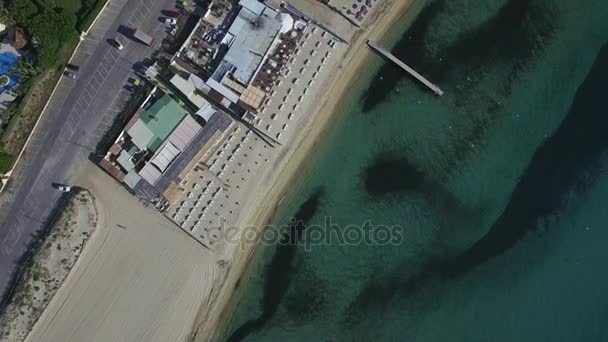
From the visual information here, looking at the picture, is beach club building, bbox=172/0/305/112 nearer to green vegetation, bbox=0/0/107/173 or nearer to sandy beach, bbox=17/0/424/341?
sandy beach, bbox=17/0/424/341

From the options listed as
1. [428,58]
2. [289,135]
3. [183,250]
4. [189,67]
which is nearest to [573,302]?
[428,58]

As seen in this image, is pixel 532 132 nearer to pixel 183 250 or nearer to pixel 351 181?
pixel 351 181

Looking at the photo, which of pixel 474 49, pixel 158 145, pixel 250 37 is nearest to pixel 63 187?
pixel 158 145

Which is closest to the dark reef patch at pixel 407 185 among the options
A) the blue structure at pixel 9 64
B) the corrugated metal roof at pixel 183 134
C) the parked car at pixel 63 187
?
the corrugated metal roof at pixel 183 134

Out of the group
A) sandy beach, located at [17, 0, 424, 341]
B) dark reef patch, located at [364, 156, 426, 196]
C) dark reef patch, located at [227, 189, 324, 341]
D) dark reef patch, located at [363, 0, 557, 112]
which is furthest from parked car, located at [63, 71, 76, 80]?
dark reef patch, located at [364, 156, 426, 196]

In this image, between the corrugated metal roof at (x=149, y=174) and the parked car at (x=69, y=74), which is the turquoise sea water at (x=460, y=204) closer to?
the corrugated metal roof at (x=149, y=174)
